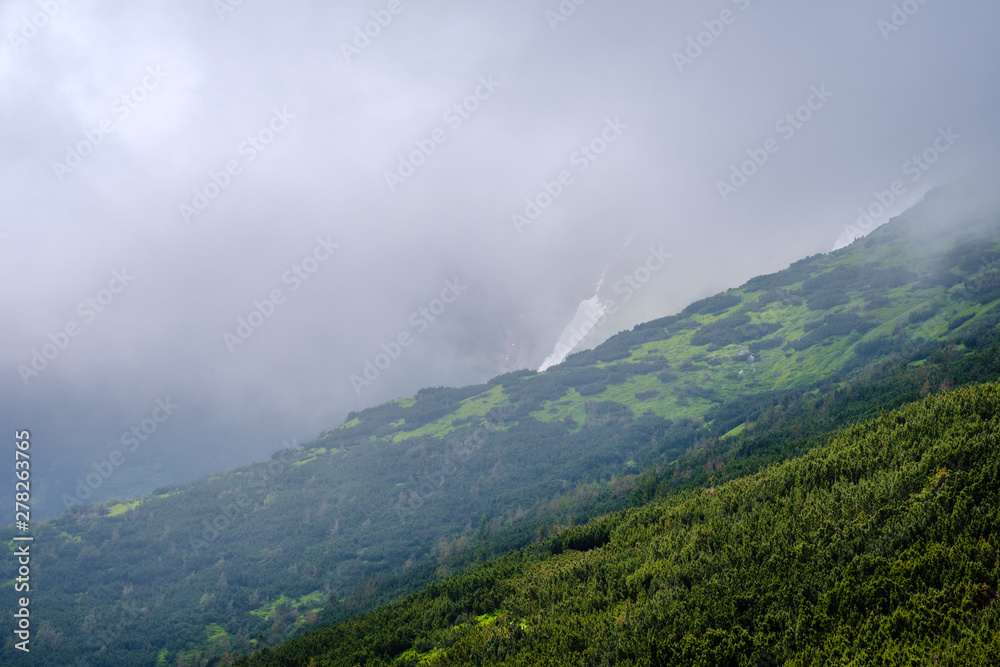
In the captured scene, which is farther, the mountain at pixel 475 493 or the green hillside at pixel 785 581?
the mountain at pixel 475 493

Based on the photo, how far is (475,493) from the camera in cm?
16988

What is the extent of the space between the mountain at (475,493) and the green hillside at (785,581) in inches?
1165

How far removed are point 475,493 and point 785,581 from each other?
6013 inches

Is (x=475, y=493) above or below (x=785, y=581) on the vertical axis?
below

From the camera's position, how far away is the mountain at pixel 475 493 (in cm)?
9594

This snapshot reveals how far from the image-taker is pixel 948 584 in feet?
59.7

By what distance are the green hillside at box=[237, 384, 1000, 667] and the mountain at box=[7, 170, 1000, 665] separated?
29.6m

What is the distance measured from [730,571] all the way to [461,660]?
1535 centimetres

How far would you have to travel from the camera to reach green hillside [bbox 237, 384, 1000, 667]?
60.2 feet

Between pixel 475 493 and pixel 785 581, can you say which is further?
pixel 475 493

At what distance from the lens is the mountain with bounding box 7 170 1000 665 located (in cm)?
9594

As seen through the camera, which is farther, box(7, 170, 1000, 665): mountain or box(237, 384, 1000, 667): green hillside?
box(7, 170, 1000, 665): mountain

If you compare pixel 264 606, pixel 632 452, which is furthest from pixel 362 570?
pixel 632 452

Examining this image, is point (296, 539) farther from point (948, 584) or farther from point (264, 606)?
point (948, 584)
